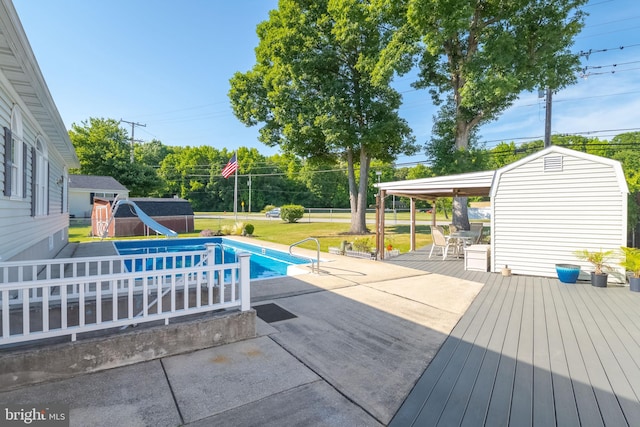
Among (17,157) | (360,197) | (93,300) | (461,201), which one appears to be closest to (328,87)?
(360,197)

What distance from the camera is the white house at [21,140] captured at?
3406 millimetres

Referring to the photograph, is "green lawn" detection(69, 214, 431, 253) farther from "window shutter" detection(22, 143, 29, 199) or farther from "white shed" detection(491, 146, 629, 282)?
"window shutter" detection(22, 143, 29, 199)

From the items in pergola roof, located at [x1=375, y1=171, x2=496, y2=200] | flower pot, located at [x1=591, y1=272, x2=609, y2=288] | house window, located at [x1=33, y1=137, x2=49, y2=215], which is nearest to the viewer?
flower pot, located at [x1=591, y1=272, x2=609, y2=288]

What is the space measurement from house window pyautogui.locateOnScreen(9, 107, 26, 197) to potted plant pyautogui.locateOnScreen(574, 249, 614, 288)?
10165mm

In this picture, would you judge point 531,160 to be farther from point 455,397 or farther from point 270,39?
point 270,39

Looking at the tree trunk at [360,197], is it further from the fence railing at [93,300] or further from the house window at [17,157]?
the house window at [17,157]

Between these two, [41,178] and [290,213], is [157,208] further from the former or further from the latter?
[41,178]

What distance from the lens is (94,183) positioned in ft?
83.9

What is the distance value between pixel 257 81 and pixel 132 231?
11.1 m

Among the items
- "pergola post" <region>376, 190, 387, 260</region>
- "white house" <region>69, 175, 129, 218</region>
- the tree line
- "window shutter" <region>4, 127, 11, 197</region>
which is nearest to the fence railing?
"window shutter" <region>4, 127, 11, 197</region>

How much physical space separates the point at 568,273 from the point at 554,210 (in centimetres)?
141

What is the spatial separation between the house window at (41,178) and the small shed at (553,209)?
975 centimetres

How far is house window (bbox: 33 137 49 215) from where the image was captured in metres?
6.15

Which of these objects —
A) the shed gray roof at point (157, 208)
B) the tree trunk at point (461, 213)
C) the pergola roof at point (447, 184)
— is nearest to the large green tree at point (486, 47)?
the tree trunk at point (461, 213)
